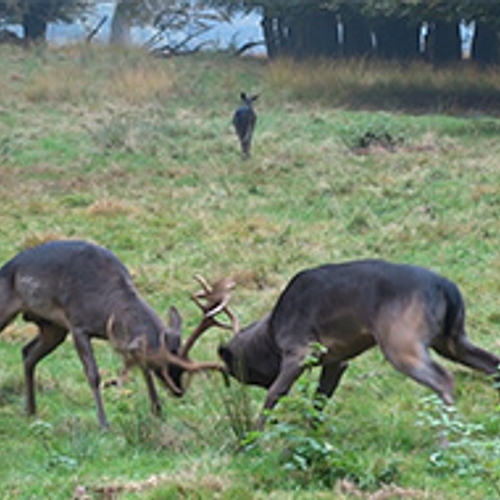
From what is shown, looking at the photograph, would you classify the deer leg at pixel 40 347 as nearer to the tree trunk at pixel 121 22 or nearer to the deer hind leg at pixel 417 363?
the deer hind leg at pixel 417 363

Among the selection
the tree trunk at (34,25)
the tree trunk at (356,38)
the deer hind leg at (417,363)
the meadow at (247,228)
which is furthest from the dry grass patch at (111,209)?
the tree trunk at (34,25)

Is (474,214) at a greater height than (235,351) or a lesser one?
lesser

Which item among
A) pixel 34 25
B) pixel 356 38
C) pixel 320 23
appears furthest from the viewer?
pixel 34 25

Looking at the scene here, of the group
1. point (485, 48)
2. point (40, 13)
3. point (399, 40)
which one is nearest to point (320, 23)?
point (399, 40)

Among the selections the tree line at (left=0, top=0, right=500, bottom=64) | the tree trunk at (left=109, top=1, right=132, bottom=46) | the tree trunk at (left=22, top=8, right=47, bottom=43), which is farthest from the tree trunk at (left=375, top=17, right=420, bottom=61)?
the tree trunk at (left=22, top=8, right=47, bottom=43)

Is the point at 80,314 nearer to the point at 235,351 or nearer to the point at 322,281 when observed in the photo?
the point at 235,351

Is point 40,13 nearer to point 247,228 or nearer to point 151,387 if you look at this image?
point 247,228

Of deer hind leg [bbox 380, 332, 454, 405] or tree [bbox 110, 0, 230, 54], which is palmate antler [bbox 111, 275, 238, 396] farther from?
tree [bbox 110, 0, 230, 54]

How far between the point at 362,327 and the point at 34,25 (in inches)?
1460

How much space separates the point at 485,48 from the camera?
35.9 m

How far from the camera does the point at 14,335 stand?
36.5ft

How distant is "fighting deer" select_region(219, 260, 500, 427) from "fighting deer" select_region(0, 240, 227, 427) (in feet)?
1.37

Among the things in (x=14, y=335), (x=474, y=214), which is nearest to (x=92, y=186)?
(x=474, y=214)

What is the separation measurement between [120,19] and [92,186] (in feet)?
89.4
